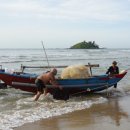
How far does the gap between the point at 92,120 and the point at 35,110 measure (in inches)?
88.3

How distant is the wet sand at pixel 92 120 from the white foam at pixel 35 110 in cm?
35

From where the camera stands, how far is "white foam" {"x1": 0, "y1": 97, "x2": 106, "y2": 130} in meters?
9.27

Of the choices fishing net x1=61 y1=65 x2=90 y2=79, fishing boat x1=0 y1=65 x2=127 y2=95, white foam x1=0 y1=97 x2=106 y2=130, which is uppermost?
fishing net x1=61 y1=65 x2=90 y2=79

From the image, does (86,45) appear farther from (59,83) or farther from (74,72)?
(59,83)

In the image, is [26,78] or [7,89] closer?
[26,78]

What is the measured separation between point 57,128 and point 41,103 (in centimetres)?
390

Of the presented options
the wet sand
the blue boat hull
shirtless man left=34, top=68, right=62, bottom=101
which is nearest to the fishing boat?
the blue boat hull

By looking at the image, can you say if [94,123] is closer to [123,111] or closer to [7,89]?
[123,111]

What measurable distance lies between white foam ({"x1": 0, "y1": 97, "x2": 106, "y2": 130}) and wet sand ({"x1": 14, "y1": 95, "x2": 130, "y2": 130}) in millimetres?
348

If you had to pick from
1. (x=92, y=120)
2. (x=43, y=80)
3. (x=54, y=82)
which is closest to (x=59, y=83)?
(x=54, y=82)

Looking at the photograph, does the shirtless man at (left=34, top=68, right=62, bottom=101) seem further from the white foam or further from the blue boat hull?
the blue boat hull

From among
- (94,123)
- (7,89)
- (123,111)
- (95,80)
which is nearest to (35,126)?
(94,123)

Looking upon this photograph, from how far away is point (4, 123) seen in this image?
9.03 meters

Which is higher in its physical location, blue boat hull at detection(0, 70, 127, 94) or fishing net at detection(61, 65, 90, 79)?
fishing net at detection(61, 65, 90, 79)
